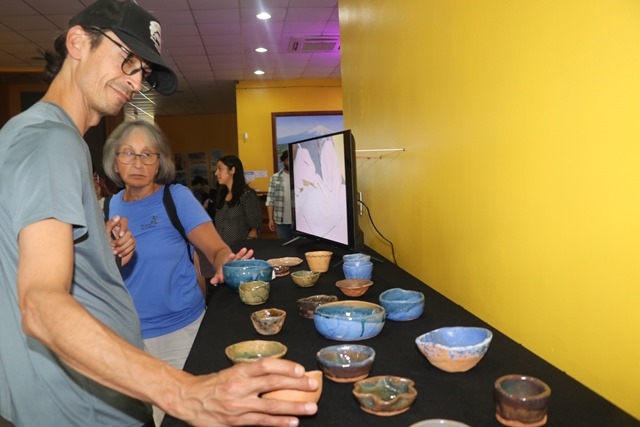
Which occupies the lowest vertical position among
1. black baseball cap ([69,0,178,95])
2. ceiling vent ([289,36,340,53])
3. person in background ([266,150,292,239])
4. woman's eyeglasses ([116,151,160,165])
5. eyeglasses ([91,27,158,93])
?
person in background ([266,150,292,239])

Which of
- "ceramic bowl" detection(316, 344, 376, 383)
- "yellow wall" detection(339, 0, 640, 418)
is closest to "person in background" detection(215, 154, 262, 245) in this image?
"yellow wall" detection(339, 0, 640, 418)

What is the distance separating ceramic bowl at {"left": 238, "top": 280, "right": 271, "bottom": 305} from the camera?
1598 mm

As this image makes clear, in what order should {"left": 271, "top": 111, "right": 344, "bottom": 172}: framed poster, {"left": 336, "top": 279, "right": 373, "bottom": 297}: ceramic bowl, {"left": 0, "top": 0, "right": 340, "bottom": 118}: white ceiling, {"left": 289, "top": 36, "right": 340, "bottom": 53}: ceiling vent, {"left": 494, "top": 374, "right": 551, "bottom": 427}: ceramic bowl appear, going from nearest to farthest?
1. {"left": 494, "top": 374, "right": 551, "bottom": 427}: ceramic bowl
2. {"left": 336, "top": 279, "right": 373, "bottom": 297}: ceramic bowl
3. {"left": 0, "top": 0, "right": 340, "bottom": 118}: white ceiling
4. {"left": 289, "top": 36, "right": 340, "bottom": 53}: ceiling vent
5. {"left": 271, "top": 111, "right": 344, "bottom": 172}: framed poster

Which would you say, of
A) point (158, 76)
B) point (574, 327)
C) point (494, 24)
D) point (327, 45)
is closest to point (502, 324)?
point (574, 327)

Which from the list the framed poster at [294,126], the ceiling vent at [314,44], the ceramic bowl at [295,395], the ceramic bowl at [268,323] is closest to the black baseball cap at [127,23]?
the ceramic bowl at [268,323]

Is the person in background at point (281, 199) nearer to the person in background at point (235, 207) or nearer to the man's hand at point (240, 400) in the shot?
the person in background at point (235, 207)

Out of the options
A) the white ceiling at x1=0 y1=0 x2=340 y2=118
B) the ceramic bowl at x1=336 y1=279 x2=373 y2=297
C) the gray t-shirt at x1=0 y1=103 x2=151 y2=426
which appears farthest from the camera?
the white ceiling at x1=0 y1=0 x2=340 y2=118

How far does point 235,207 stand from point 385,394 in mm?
3844

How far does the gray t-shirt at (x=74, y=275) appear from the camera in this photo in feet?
2.94

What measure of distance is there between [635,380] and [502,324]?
471 millimetres

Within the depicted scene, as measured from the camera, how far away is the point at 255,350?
111cm

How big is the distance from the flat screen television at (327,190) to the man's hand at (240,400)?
4.16 feet

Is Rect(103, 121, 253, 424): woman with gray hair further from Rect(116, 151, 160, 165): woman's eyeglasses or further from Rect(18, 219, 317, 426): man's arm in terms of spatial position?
Rect(18, 219, 317, 426): man's arm

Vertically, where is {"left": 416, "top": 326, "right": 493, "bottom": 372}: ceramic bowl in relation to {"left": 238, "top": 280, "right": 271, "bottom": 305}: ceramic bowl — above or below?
above
